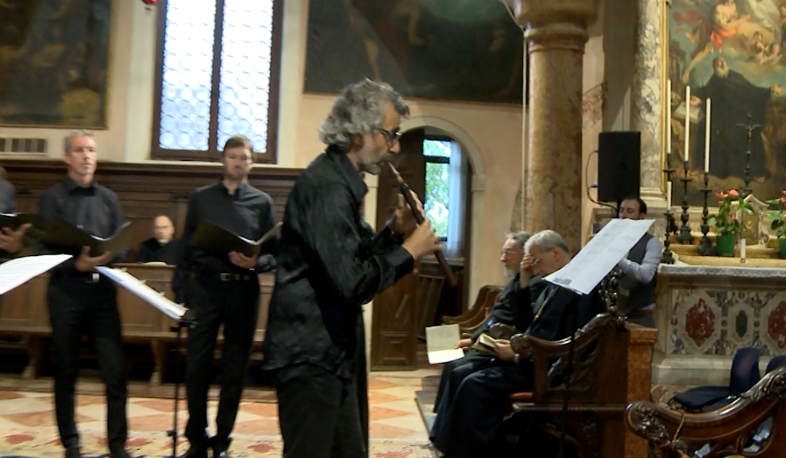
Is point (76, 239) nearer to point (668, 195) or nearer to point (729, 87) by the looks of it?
point (668, 195)

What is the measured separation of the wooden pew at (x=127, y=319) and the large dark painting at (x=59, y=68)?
2460 mm

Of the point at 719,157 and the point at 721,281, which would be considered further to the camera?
the point at 719,157

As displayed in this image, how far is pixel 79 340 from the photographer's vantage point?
3945 mm

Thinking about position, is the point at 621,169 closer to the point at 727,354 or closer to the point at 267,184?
the point at 727,354

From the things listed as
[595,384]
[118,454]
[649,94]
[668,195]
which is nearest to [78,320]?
[118,454]

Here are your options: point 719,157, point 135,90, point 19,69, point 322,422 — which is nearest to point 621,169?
point 719,157

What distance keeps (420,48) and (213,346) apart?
19.9ft

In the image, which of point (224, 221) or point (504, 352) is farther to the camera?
Result: point (224, 221)

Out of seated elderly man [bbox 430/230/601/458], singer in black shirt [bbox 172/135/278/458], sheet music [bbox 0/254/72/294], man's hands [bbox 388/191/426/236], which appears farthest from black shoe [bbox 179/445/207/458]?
man's hands [bbox 388/191/426/236]

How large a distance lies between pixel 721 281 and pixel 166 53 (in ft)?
21.1

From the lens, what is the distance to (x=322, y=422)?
2178 mm

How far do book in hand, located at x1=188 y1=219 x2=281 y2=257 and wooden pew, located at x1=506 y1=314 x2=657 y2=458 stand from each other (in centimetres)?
128

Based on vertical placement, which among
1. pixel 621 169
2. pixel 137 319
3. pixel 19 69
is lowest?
pixel 137 319

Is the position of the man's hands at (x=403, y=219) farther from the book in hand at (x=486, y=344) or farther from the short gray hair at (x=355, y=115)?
the book in hand at (x=486, y=344)
